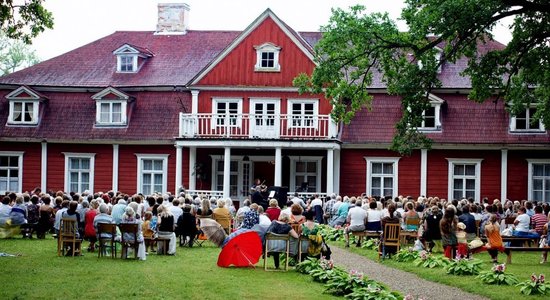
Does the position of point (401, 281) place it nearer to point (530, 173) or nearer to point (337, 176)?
point (337, 176)

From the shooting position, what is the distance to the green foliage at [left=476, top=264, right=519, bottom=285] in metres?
17.7

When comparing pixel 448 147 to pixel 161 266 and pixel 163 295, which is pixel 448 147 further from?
pixel 163 295

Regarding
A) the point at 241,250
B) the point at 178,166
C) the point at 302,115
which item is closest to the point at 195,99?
the point at 178,166

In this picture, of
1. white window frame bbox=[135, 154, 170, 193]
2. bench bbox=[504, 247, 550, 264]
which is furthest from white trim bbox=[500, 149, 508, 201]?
bench bbox=[504, 247, 550, 264]

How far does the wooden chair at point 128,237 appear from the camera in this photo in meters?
21.0

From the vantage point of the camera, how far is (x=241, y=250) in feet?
66.5

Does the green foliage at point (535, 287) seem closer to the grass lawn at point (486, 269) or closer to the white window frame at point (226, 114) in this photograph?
the grass lawn at point (486, 269)

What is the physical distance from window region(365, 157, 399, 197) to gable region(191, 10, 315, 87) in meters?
4.64

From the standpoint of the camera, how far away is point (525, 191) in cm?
3791

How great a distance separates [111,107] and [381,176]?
37.4ft

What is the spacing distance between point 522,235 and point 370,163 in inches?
569

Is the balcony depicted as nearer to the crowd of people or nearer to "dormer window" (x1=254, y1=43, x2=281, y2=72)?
"dormer window" (x1=254, y1=43, x2=281, y2=72)

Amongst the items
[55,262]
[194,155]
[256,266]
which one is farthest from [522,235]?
[194,155]

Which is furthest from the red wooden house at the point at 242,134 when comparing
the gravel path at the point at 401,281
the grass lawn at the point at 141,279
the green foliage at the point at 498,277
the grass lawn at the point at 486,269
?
the green foliage at the point at 498,277
